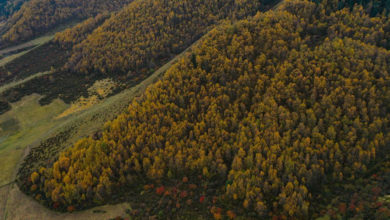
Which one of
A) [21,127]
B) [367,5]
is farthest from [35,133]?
[367,5]

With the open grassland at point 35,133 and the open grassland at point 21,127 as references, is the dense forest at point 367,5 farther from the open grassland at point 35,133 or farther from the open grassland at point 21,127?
the open grassland at point 21,127

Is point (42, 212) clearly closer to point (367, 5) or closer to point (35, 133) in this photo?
point (35, 133)

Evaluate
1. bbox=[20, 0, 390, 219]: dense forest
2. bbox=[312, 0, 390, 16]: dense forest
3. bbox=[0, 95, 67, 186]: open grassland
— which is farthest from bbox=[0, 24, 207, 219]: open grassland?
bbox=[312, 0, 390, 16]: dense forest

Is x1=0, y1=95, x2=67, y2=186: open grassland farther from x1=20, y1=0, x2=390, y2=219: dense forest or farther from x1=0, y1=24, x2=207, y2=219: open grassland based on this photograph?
x1=20, y1=0, x2=390, y2=219: dense forest

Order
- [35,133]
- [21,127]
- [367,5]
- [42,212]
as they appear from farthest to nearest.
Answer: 1. [367,5]
2. [21,127]
3. [35,133]
4. [42,212]

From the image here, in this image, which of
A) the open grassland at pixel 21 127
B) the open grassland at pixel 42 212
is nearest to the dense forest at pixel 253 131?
the open grassland at pixel 42 212

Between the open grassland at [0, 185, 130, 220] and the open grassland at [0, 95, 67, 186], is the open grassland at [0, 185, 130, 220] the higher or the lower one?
the lower one

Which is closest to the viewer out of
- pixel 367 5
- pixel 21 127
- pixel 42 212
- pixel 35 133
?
pixel 42 212

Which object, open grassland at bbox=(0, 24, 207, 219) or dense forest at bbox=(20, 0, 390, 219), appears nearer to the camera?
open grassland at bbox=(0, 24, 207, 219)
